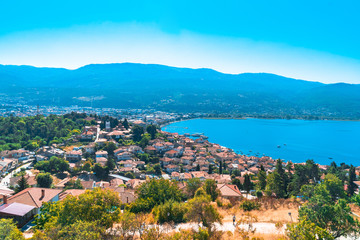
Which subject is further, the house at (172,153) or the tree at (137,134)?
the tree at (137,134)

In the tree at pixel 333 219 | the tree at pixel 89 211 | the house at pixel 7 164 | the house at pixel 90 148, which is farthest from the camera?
the house at pixel 90 148

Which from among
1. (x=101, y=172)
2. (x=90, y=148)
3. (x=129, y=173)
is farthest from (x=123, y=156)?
(x=101, y=172)

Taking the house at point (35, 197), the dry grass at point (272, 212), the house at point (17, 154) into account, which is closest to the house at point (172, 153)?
the house at point (17, 154)

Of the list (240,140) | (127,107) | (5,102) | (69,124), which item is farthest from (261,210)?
(5,102)

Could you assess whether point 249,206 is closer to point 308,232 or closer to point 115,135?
point 308,232

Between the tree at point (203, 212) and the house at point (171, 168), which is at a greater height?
the tree at point (203, 212)

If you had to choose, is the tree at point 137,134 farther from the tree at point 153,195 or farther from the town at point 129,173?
the tree at point 153,195

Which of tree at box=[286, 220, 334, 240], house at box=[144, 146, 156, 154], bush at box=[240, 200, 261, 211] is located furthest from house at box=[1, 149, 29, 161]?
tree at box=[286, 220, 334, 240]

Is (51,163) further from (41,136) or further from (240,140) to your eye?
(240,140)

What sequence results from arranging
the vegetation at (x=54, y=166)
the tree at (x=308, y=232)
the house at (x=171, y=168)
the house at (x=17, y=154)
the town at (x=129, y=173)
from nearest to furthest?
the tree at (x=308, y=232) → the town at (x=129, y=173) → the vegetation at (x=54, y=166) → the house at (x=17, y=154) → the house at (x=171, y=168)
